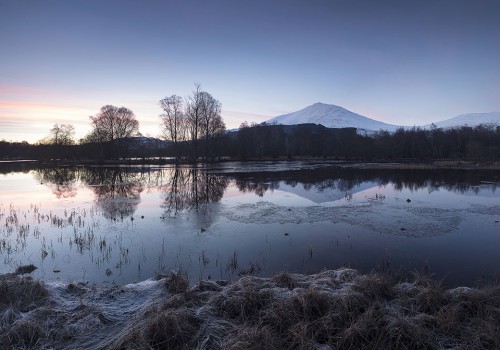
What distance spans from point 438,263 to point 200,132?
242 ft

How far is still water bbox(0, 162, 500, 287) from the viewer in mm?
9016

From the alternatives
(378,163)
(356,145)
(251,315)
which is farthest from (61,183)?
(356,145)

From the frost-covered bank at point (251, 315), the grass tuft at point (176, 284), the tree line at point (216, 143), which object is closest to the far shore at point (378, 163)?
the tree line at point (216, 143)

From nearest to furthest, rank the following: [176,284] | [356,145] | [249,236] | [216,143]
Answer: [176,284] → [249,236] → [216,143] → [356,145]

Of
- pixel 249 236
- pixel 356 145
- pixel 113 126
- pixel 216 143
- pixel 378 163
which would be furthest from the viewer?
pixel 356 145

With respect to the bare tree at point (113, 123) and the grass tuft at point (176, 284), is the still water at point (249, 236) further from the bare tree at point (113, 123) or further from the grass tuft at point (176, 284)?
the bare tree at point (113, 123)

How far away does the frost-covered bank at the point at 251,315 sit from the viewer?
4.79 metres

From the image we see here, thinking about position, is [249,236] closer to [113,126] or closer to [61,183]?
[61,183]

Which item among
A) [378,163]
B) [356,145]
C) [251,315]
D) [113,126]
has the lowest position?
[251,315]

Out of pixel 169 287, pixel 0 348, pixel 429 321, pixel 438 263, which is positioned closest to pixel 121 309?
pixel 169 287

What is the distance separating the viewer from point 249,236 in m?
12.1

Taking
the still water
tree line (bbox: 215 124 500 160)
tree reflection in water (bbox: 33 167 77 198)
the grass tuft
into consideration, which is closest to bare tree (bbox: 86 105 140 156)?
tree line (bbox: 215 124 500 160)

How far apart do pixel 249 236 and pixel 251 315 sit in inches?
252

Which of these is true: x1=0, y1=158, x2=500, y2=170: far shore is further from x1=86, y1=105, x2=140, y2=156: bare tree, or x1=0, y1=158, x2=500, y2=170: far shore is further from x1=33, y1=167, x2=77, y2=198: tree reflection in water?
x1=33, y1=167, x2=77, y2=198: tree reflection in water
